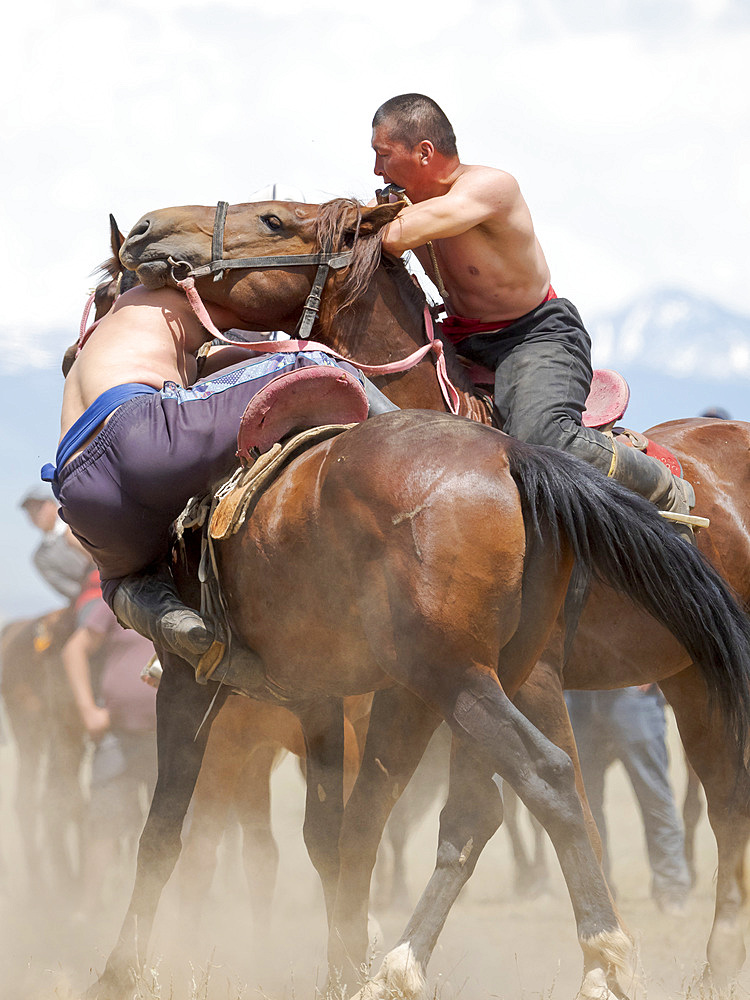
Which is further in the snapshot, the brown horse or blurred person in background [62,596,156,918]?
blurred person in background [62,596,156,918]

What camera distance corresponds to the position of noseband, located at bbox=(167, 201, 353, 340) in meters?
3.80

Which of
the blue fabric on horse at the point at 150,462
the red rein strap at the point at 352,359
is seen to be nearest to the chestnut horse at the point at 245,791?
the blue fabric on horse at the point at 150,462

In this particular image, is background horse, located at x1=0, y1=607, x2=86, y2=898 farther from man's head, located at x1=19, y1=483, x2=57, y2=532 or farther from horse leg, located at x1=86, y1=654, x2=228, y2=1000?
horse leg, located at x1=86, y1=654, x2=228, y2=1000

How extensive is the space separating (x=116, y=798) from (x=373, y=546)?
13.8 ft

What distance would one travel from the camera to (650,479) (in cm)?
405

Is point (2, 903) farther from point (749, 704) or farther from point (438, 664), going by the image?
point (749, 704)

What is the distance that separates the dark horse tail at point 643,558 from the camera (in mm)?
2861

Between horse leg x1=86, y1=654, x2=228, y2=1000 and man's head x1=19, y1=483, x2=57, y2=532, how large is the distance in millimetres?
4414

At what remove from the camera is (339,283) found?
3.97 m

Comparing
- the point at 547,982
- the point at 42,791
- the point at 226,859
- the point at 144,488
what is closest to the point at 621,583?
the point at 144,488

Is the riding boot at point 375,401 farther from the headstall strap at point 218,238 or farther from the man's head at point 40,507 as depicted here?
the man's head at point 40,507

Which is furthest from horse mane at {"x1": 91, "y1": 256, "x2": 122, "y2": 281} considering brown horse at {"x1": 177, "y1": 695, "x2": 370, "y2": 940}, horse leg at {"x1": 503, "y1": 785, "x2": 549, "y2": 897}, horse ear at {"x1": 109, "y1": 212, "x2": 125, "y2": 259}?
horse leg at {"x1": 503, "y1": 785, "x2": 549, "y2": 897}

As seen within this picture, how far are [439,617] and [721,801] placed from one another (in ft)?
8.79

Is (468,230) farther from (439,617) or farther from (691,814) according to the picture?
(691,814)
